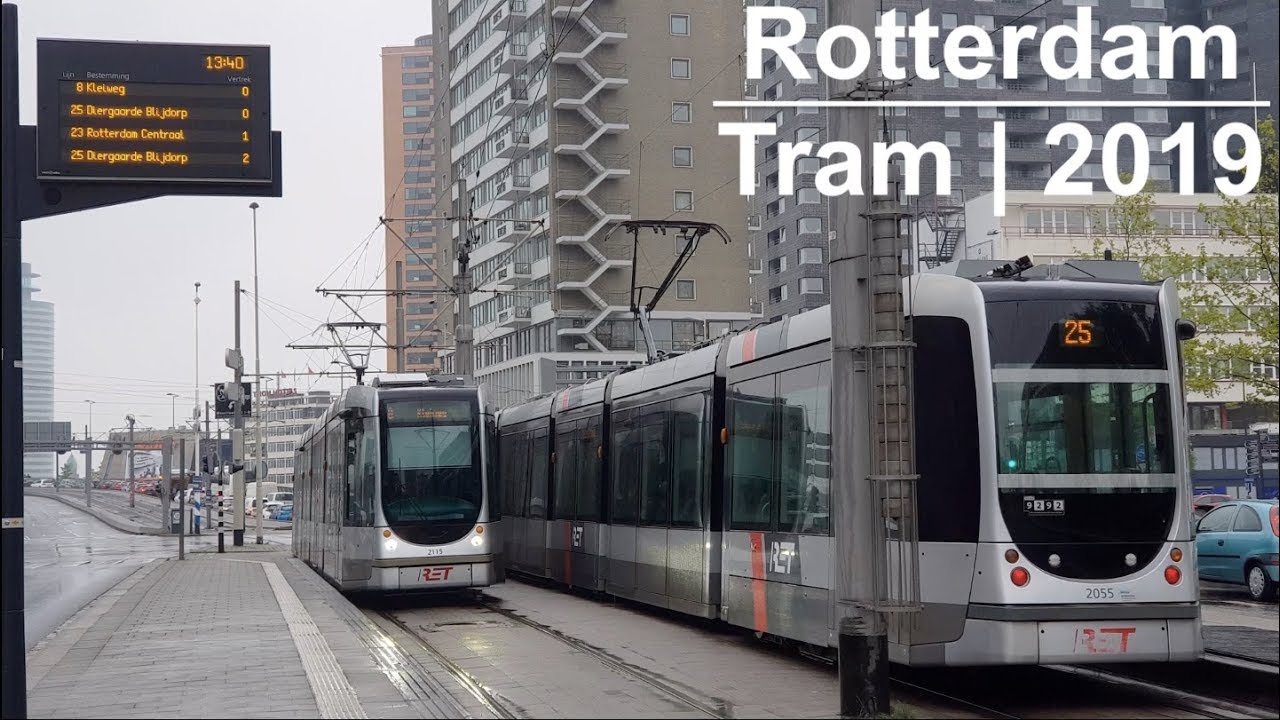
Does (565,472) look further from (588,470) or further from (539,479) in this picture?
(539,479)

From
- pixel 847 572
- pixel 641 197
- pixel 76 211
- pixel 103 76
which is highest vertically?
pixel 641 197

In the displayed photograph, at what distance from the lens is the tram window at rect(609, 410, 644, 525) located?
19.8 meters

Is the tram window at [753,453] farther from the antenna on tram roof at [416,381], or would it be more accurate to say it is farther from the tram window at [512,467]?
the tram window at [512,467]

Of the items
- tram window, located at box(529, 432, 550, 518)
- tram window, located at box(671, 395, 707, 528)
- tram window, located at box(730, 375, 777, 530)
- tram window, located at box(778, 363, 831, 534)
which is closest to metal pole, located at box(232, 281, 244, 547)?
tram window, located at box(529, 432, 550, 518)

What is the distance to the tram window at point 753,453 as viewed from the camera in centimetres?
1456

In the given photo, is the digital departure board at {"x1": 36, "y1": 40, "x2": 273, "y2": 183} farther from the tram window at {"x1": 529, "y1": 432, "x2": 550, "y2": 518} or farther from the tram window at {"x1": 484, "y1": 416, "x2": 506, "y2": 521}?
the tram window at {"x1": 529, "y1": 432, "x2": 550, "y2": 518}

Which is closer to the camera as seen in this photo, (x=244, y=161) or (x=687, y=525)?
(x=244, y=161)

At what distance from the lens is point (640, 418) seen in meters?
19.6

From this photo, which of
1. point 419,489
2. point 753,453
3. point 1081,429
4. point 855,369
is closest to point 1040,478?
point 1081,429

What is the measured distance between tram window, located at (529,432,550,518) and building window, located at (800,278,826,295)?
237 ft

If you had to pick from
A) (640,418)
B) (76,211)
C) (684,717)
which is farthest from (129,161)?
(640,418)

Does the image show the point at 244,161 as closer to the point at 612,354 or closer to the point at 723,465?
the point at 723,465

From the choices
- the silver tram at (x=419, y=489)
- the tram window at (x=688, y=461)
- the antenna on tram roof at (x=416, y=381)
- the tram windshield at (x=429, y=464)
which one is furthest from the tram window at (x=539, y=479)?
the tram window at (x=688, y=461)

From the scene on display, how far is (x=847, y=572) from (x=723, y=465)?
5721 mm
